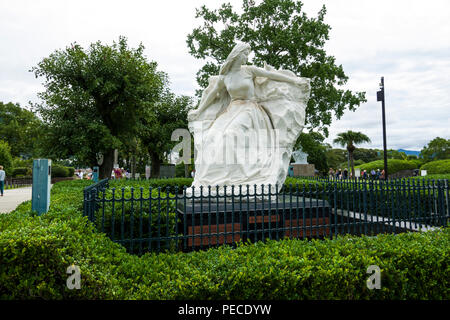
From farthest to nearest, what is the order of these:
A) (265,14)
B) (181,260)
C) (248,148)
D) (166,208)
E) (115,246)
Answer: (265,14) → (248,148) → (166,208) → (115,246) → (181,260)

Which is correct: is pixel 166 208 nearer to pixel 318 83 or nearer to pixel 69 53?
pixel 69 53

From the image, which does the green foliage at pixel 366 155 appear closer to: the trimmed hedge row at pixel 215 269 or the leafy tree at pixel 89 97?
the leafy tree at pixel 89 97

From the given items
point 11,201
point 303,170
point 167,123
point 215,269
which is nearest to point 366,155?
point 303,170

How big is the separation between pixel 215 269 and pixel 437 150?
2004 inches

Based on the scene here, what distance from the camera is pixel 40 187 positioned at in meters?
4.14

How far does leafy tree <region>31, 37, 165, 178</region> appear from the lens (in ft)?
40.5

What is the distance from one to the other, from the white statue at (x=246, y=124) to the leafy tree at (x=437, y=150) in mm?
45528

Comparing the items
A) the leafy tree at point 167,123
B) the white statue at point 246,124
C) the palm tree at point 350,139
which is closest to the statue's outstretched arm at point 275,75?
the white statue at point 246,124

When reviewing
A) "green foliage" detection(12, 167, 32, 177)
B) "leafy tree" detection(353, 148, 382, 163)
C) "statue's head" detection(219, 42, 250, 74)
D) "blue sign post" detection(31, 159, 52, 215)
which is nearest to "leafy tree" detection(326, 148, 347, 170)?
"leafy tree" detection(353, 148, 382, 163)

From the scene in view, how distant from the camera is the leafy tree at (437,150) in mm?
42188

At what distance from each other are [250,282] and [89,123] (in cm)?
1161

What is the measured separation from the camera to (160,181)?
10812mm
